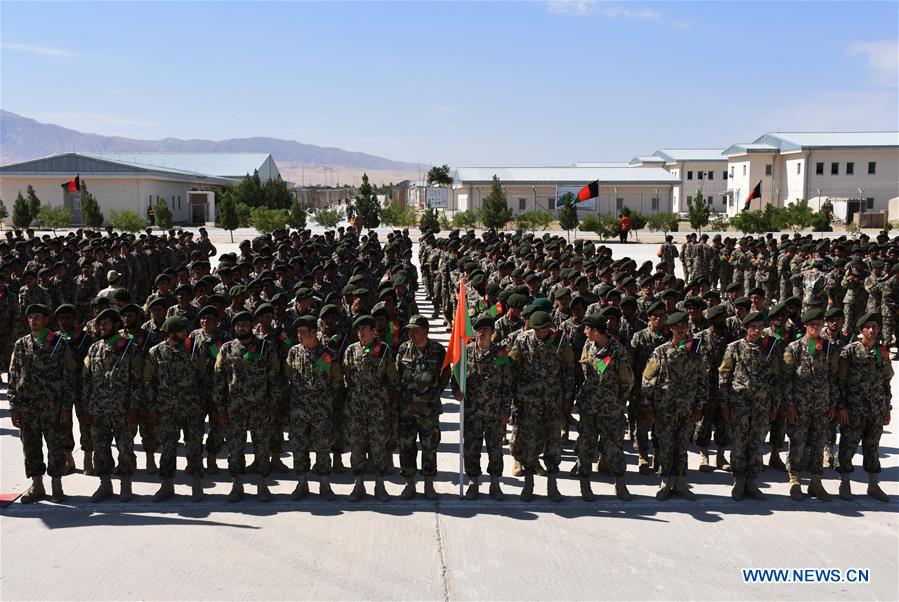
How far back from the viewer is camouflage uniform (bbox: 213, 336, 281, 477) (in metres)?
6.12

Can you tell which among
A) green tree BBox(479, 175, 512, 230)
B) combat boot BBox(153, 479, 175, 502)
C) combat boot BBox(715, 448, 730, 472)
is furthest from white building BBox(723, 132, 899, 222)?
combat boot BBox(153, 479, 175, 502)

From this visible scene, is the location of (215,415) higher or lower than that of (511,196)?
lower

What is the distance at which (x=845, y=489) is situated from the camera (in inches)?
248

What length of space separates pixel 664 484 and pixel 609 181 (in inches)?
2012

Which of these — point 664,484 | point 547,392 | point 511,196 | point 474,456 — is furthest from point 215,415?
point 511,196

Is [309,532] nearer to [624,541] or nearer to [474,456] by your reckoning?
[474,456]

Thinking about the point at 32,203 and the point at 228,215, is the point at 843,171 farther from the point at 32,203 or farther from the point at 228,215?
the point at 32,203

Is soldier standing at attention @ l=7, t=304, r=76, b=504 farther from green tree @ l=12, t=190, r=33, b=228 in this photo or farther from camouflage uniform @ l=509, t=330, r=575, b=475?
green tree @ l=12, t=190, r=33, b=228

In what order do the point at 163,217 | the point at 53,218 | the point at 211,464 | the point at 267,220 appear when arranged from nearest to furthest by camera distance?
the point at 211,464, the point at 267,220, the point at 163,217, the point at 53,218

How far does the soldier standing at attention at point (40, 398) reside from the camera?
6.14 m

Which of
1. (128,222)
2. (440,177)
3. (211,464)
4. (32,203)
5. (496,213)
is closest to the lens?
(211,464)

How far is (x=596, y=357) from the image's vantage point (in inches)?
250

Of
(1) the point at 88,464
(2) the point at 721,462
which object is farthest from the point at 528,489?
(1) the point at 88,464

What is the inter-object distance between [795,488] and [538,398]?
224cm
